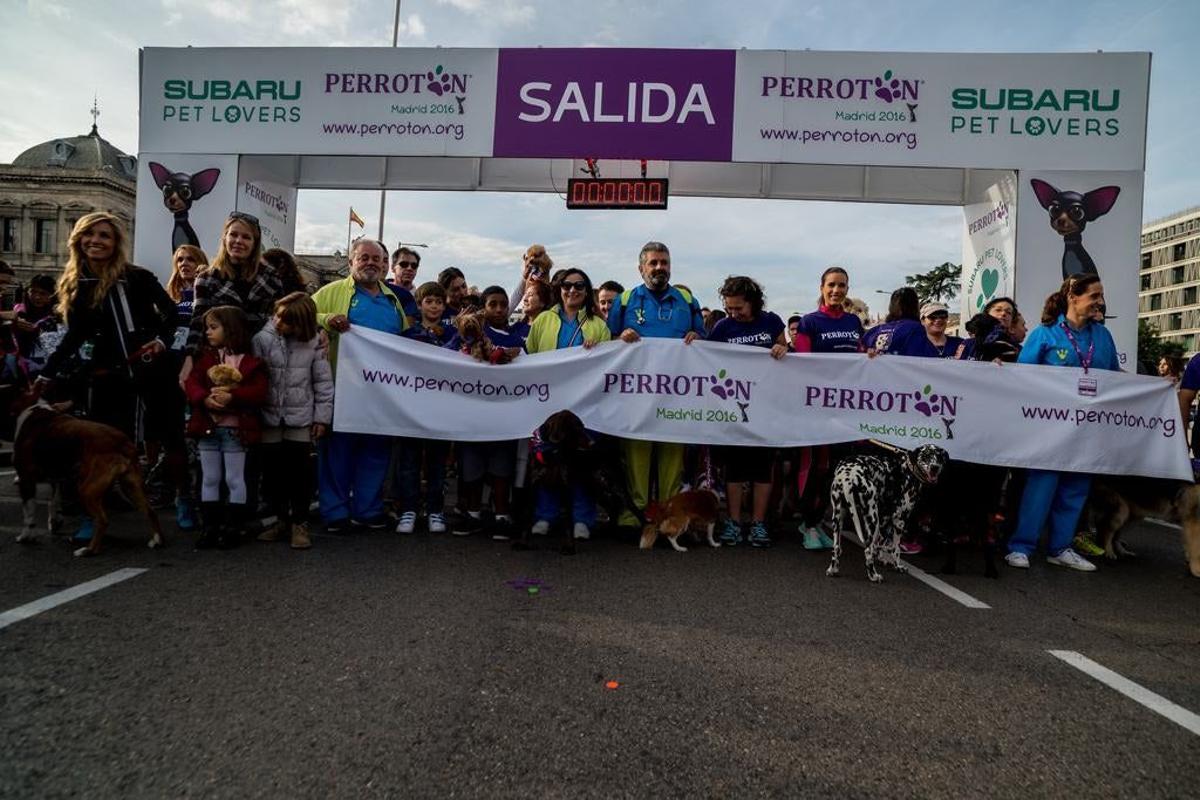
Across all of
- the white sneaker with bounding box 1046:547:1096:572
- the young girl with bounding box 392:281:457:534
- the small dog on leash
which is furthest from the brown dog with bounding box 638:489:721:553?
the small dog on leash

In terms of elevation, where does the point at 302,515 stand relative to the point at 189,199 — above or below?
below

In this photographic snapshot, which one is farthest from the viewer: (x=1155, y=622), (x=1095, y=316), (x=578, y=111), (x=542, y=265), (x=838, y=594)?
(x=578, y=111)

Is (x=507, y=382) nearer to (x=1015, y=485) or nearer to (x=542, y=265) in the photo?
(x=542, y=265)

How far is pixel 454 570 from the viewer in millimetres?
4445

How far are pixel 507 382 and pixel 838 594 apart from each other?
3.05 meters

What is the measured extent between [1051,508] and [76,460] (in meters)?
6.99

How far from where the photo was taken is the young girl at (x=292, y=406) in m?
5.02

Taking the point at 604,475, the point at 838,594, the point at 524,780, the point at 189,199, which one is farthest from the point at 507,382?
the point at 189,199

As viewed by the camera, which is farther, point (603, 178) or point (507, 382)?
point (603, 178)

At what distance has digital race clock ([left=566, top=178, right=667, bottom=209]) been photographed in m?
10.5

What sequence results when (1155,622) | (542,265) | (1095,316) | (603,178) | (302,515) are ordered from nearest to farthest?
(1155,622) < (302,515) < (1095,316) < (542,265) < (603,178)

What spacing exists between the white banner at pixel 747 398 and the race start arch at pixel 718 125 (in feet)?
14.2

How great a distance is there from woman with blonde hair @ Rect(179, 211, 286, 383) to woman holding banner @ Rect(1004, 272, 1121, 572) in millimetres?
5926

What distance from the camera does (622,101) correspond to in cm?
982
